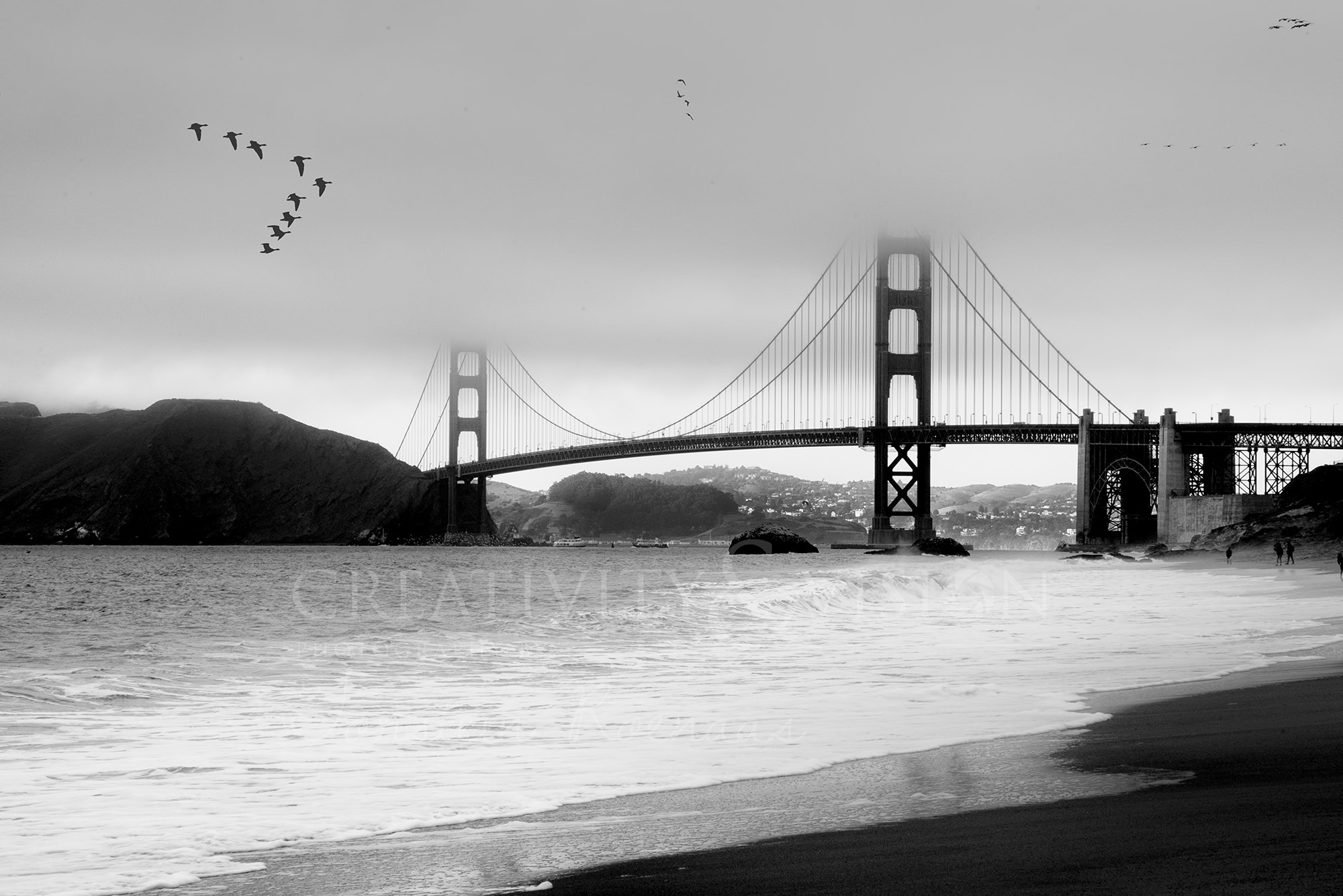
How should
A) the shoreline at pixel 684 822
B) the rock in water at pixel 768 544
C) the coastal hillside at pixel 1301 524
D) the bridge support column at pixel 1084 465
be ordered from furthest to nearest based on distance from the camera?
1. the rock in water at pixel 768 544
2. the bridge support column at pixel 1084 465
3. the coastal hillside at pixel 1301 524
4. the shoreline at pixel 684 822

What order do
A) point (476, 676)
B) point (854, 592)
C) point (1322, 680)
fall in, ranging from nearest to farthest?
1. point (1322, 680)
2. point (476, 676)
3. point (854, 592)

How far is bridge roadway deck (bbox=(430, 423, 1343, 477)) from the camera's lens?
3556 inches

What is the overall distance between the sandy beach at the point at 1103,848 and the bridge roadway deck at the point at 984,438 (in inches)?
3238

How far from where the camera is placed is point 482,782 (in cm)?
779

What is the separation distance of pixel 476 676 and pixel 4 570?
184 ft

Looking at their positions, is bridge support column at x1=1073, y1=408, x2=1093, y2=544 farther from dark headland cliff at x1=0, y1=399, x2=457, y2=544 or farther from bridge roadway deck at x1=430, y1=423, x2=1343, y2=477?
dark headland cliff at x1=0, y1=399, x2=457, y2=544

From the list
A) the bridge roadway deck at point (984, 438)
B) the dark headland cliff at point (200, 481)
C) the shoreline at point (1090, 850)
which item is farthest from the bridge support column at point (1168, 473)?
the shoreline at point (1090, 850)

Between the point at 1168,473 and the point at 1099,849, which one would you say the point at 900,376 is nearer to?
the point at 1168,473

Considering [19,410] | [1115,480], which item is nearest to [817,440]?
[1115,480]

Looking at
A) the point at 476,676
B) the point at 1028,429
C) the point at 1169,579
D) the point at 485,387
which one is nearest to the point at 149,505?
the point at 485,387

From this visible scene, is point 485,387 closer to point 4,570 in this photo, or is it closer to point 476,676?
point 4,570

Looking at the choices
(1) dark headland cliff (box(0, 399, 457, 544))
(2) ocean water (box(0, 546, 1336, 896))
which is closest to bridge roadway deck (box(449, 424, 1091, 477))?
(1) dark headland cliff (box(0, 399, 457, 544))

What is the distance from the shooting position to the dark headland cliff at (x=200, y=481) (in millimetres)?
146750

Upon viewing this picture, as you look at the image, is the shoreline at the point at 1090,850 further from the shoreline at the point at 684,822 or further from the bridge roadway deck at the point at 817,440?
the bridge roadway deck at the point at 817,440
